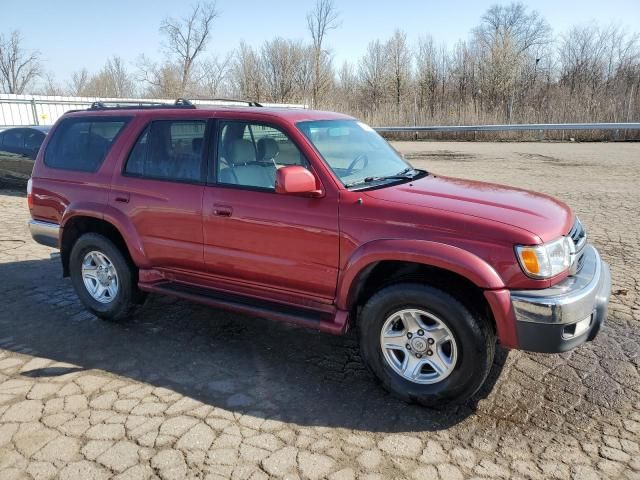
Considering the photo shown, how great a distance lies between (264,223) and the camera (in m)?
3.72

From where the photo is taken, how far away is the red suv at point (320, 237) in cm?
306

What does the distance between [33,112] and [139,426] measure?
712 inches

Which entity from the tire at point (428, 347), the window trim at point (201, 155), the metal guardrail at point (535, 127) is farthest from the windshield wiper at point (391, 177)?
the metal guardrail at point (535, 127)

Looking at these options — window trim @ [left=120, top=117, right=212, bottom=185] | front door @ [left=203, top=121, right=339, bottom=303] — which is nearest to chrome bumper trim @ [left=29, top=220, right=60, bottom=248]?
window trim @ [left=120, top=117, right=212, bottom=185]

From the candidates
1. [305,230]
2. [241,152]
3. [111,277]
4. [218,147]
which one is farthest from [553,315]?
[111,277]

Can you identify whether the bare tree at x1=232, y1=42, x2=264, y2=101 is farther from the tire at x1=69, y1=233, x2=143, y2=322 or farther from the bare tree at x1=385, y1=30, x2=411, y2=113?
the tire at x1=69, y1=233, x2=143, y2=322

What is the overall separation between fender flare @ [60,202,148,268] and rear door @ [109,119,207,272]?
4 centimetres

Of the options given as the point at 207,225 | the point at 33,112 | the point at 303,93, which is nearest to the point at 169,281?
the point at 207,225

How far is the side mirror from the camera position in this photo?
335 cm

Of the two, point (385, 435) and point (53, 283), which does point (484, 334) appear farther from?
point (53, 283)

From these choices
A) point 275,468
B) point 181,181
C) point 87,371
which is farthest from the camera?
point 181,181

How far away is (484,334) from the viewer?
3.12 meters

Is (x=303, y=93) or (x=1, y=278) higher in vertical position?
(x=303, y=93)

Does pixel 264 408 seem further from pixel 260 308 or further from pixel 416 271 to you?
pixel 416 271
